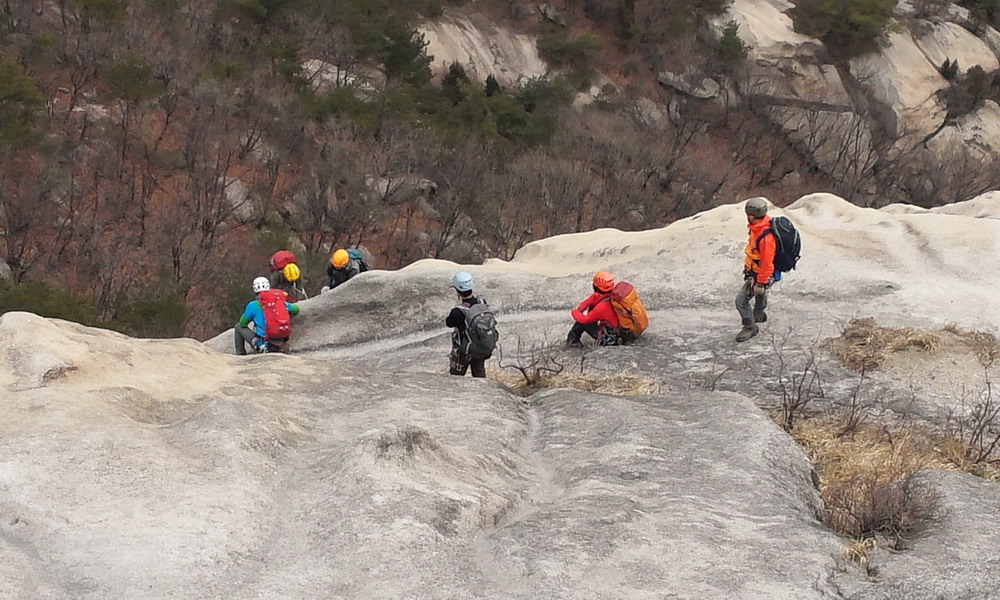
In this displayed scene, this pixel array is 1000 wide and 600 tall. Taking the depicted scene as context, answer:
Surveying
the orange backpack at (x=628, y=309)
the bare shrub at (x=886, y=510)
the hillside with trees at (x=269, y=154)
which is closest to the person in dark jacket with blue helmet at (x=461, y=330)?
the orange backpack at (x=628, y=309)

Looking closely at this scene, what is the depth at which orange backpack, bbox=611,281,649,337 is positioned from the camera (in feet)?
32.8

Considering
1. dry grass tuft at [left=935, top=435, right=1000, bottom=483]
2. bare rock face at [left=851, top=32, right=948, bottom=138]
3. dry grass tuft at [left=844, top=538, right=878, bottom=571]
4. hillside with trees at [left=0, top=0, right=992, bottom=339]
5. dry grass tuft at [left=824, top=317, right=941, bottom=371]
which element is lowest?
dry grass tuft at [left=935, top=435, right=1000, bottom=483]

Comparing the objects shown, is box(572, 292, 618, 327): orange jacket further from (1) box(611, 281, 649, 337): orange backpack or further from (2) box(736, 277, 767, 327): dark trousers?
(2) box(736, 277, 767, 327): dark trousers

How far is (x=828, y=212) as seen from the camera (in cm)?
1538

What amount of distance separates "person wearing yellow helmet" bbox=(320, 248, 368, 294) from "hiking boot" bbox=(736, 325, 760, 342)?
6982mm

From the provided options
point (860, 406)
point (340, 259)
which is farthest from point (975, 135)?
point (860, 406)

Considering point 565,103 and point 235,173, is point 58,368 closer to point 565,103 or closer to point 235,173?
point 235,173

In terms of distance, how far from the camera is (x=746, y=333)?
9.82 m

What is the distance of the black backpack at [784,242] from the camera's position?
9.08 metres

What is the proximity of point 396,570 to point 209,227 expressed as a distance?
28585 millimetres

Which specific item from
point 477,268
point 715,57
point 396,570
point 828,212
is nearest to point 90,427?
point 396,570

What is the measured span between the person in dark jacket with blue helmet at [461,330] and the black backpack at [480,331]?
93 mm

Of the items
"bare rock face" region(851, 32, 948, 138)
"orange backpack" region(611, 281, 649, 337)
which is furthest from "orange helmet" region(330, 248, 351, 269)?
"bare rock face" region(851, 32, 948, 138)

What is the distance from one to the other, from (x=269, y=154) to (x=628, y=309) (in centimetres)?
2763
